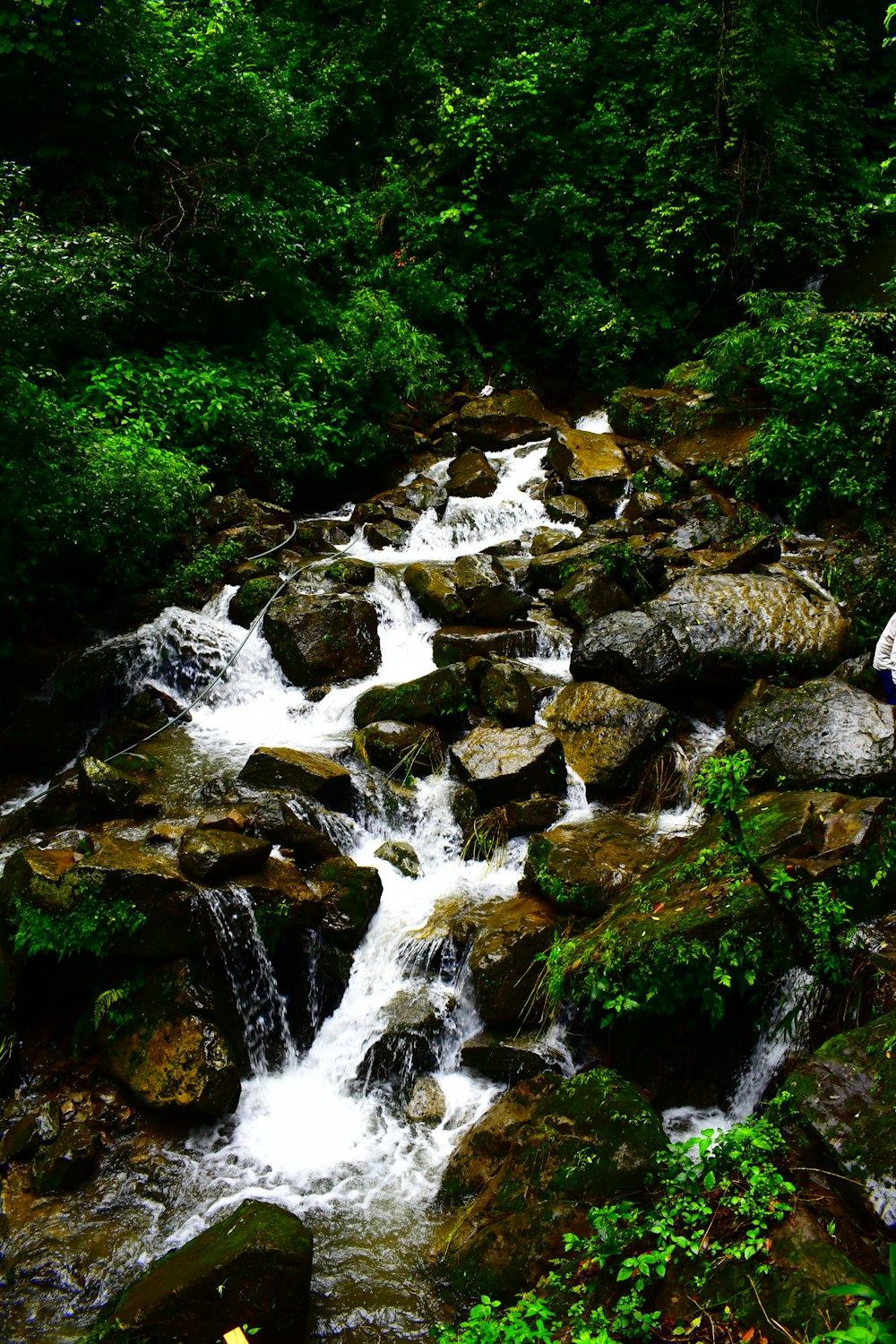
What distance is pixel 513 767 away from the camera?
7242 millimetres

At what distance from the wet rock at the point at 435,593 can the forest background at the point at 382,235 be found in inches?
112

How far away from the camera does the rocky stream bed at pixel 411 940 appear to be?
388cm

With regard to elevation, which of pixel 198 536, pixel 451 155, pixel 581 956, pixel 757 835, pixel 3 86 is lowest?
pixel 581 956

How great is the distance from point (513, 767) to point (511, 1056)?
261 cm

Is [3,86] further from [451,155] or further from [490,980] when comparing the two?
[490,980]

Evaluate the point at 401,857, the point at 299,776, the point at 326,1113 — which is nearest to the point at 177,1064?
the point at 326,1113

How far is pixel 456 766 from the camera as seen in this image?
25.0 ft

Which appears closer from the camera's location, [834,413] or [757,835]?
[757,835]

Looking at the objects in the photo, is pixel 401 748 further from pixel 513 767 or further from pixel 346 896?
pixel 346 896

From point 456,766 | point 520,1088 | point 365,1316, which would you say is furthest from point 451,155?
point 365,1316

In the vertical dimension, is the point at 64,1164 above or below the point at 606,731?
above

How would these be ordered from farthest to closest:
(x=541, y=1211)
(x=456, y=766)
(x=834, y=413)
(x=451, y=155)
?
(x=451, y=155) < (x=834, y=413) < (x=456, y=766) < (x=541, y=1211)

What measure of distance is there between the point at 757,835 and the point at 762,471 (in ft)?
24.2

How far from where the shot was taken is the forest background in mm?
9000
